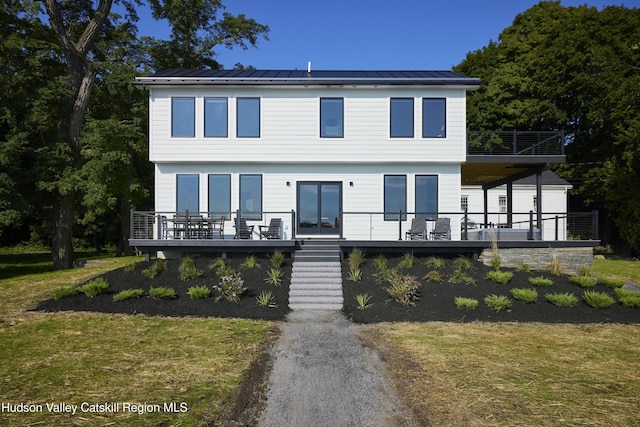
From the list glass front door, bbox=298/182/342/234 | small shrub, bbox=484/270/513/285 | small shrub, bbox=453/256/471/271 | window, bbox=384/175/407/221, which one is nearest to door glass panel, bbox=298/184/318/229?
glass front door, bbox=298/182/342/234

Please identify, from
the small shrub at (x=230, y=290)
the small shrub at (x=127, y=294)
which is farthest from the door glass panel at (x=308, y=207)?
the small shrub at (x=127, y=294)

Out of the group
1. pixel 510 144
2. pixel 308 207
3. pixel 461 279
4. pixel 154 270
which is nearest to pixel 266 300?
pixel 154 270

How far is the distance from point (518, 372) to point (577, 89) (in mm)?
26699

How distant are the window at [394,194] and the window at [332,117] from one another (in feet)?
7.98

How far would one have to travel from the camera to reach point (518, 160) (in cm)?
1448

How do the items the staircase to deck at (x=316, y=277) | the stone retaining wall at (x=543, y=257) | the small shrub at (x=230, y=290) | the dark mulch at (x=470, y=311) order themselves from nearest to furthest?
the dark mulch at (x=470, y=311) → the small shrub at (x=230, y=290) → the staircase to deck at (x=316, y=277) → the stone retaining wall at (x=543, y=257)

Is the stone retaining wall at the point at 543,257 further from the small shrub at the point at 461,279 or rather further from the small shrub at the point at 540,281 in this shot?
the small shrub at the point at 461,279

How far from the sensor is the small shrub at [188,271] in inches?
434

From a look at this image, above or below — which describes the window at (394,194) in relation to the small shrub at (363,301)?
above

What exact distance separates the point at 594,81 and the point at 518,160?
14.7 meters

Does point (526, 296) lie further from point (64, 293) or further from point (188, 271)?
point (64, 293)

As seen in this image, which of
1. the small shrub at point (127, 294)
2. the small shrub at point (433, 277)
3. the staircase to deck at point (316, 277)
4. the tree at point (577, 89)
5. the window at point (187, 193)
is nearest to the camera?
the small shrub at point (127, 294)

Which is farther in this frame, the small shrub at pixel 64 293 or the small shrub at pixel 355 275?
the small shrub at pixel 355 275

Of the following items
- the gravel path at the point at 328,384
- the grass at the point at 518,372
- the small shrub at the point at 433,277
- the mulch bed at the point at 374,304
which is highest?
the small shrub at the point at 433,277
